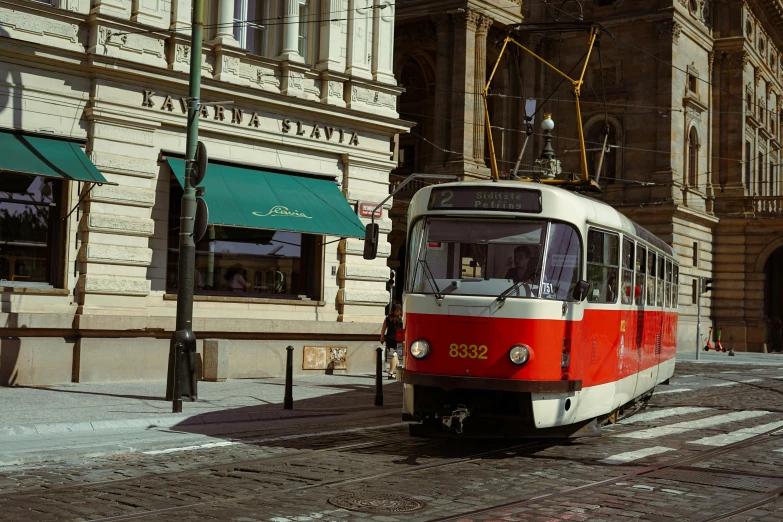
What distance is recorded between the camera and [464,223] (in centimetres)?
1150

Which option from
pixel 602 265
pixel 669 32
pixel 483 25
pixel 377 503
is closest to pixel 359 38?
pixel 602 265

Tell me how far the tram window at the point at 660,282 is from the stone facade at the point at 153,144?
8.22 m

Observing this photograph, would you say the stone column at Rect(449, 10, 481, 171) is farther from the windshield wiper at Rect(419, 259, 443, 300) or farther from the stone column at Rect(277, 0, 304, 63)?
the windshield wiper at Rect(419, 259, 443, 300)

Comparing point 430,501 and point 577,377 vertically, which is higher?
point 577,377

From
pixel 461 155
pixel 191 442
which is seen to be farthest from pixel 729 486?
pixel 461 155

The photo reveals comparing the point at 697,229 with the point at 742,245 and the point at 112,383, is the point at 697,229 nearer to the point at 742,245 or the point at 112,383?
the point at 742,245

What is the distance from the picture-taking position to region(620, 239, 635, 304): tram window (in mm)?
13413

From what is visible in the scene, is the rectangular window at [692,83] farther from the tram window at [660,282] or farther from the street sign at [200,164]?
the street sign at [200,164]

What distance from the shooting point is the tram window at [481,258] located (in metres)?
11.2

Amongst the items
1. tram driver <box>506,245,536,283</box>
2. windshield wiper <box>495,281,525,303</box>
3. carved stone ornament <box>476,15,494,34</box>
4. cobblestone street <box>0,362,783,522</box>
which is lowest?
cobblestone street <box>0,362,783,522</box>

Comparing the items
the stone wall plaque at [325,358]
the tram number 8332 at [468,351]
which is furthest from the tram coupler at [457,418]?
the stone wall plaque at [325,358]

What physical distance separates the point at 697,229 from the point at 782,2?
17.8 metres

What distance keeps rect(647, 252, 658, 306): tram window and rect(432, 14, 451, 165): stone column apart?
31801 millimetres

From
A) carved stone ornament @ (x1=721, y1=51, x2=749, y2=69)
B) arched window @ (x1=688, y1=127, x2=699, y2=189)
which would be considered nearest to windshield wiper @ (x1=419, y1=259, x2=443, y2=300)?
arched window @ (x1=688, y1=127, x2=699, y2=189)
